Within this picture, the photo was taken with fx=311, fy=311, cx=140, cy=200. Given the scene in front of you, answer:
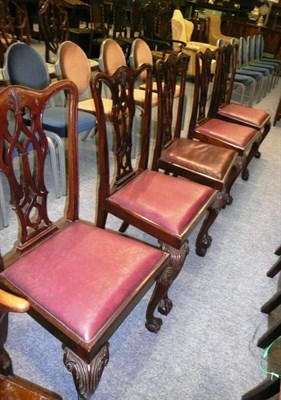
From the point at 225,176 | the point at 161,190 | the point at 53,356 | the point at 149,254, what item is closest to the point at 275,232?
the point at 225,176

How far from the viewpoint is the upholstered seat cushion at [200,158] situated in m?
1.69

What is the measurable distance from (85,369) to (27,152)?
2.20 ft

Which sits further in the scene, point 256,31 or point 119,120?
point 256,31

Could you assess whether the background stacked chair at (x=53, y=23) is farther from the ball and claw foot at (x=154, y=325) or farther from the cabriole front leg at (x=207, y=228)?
the ball and claw foot at (x=154, y=325)

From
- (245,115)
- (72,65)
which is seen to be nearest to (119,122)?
(72,65)

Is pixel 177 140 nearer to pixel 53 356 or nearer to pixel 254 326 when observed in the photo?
pixel 254 326

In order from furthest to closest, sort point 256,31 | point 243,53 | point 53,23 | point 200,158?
point 256,31 < point 243,53 < point 53,23 < point 200,158

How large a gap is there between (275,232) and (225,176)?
0.66 metres

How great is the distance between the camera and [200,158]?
1767 millimetres

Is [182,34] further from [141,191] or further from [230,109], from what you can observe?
[141,191]

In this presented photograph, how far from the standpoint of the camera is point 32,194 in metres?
1.09

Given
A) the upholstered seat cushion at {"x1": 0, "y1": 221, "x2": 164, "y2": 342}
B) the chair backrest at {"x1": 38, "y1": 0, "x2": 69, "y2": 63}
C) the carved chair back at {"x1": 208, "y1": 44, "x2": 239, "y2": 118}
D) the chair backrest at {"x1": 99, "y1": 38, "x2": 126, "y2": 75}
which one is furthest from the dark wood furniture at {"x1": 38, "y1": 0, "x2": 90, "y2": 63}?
the upholstered seat cushion at {"x1": 0, "y1": 221, "x2": 164, "y2": 342}

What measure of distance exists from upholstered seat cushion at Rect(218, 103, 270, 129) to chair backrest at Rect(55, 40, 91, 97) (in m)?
1.10

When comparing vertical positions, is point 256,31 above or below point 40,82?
above
